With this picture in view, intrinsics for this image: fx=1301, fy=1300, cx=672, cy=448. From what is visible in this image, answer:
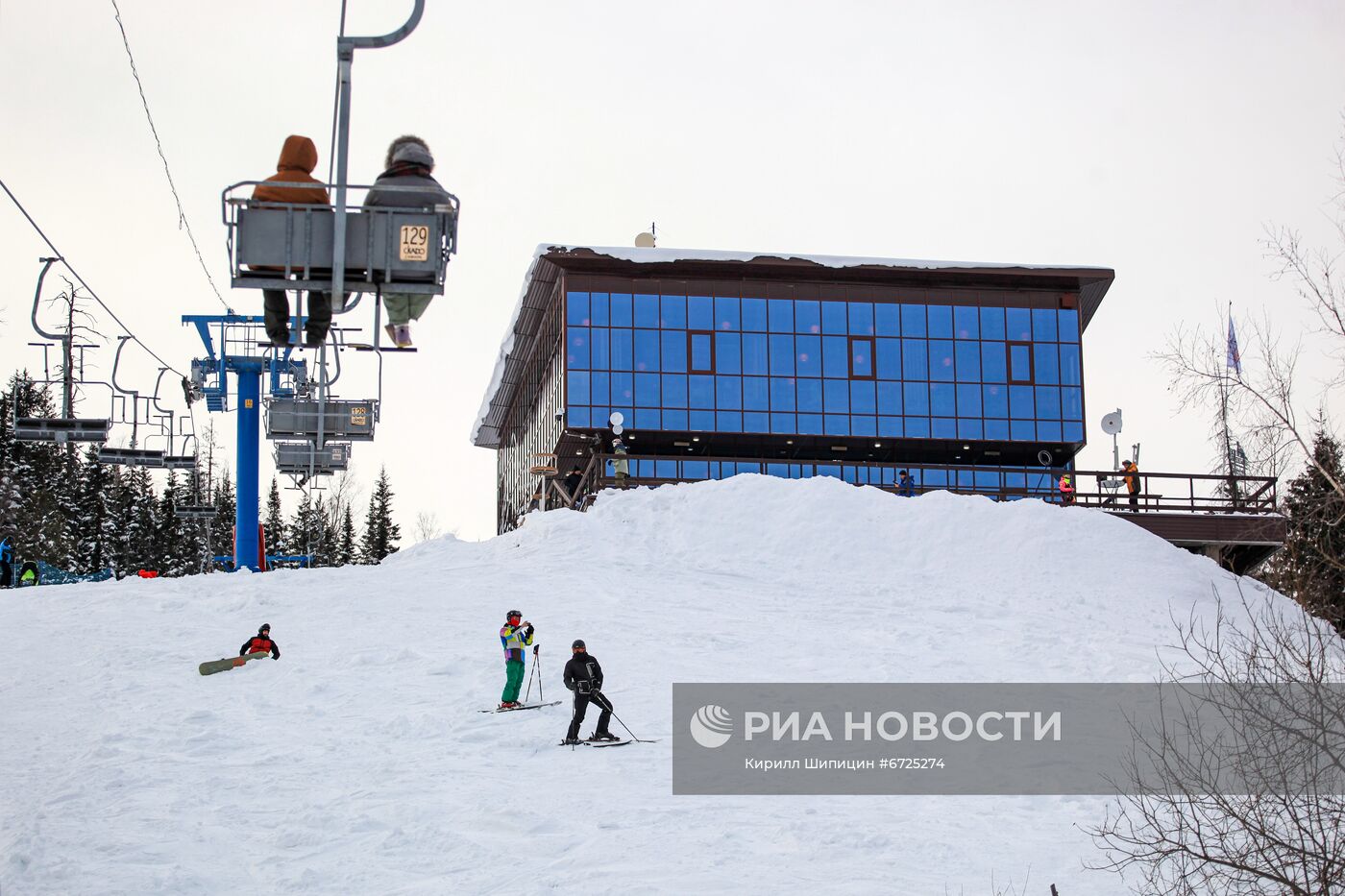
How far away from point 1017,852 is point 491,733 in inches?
245

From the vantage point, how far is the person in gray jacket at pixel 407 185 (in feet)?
31.7

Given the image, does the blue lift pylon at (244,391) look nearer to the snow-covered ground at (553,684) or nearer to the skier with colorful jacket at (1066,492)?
the snow-covered ground at (553,684)

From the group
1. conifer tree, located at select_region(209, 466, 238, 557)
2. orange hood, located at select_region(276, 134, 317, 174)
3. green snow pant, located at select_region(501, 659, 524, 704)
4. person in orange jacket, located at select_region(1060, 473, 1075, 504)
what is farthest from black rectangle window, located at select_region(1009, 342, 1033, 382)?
conifer tree, located at select_region(209, 466, 238, 557)

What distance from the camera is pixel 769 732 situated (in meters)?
15.6

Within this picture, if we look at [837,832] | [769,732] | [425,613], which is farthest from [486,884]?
[425,613]

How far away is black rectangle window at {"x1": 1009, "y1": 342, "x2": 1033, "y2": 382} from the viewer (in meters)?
41.8

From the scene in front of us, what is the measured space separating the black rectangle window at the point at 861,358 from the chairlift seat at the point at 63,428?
24.1 m

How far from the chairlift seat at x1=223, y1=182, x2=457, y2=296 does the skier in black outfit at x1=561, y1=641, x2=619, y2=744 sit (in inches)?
239

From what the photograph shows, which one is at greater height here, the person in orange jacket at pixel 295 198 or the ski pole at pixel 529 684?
the person in orange jacket at pixel 295 198

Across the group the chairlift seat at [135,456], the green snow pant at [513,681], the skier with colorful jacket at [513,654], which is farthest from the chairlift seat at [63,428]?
the green snow pant at [513,681]

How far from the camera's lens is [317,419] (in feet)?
82.8

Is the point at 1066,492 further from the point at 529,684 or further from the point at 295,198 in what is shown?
the point at 295,198

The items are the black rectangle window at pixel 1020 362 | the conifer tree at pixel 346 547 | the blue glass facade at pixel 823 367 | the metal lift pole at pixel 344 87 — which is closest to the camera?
the metal lift pole at pixel 344 87

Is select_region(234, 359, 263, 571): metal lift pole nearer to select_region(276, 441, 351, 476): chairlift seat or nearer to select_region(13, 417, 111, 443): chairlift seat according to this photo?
select_region(276, 441, 351, 476): chairlift seat
